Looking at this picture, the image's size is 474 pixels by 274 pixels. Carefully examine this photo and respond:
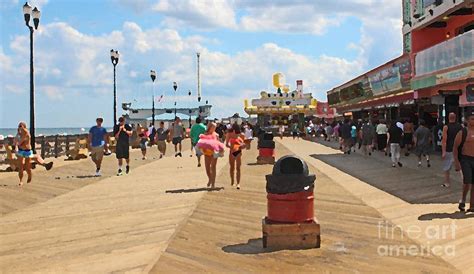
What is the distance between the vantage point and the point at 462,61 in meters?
19.9

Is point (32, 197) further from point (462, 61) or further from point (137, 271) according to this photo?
point (462, 61)

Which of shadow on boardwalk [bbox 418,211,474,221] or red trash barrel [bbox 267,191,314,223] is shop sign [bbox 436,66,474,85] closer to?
shadow on boardwalk [bbox 418,211,474,221]

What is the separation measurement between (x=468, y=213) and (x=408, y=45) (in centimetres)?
2320

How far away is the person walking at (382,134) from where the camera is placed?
2588cm

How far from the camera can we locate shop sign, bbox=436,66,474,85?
1937 centimetres

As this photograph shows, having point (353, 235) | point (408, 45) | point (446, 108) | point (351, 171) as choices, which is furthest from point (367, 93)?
point (353, 235)

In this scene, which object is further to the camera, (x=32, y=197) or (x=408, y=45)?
(x=408, y=45)

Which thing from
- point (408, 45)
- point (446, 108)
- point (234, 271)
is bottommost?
point (234, 271)

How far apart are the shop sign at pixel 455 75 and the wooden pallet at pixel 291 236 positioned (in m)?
14.0

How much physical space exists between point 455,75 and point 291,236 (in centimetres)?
1543

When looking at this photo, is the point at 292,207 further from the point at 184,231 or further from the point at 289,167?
the point at 184,231

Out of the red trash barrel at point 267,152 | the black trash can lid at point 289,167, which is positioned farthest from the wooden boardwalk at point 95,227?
the red trash barrel at point 267,152

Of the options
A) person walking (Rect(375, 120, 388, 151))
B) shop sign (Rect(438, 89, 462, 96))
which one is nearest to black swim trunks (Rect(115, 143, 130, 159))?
shop sign (Rect(438, 89, 462, 96))

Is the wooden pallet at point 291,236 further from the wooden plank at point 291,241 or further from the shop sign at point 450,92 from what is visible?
the shop sign at point 450,92
